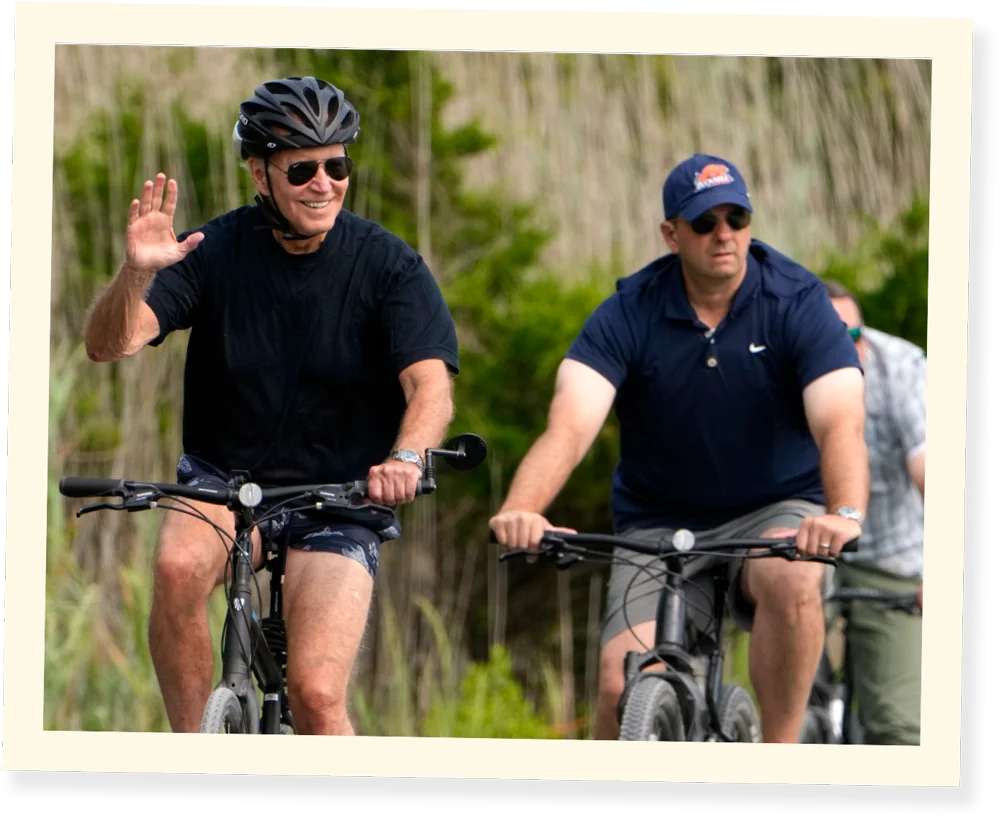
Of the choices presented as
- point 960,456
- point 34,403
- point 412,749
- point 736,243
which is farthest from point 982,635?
point 34,403

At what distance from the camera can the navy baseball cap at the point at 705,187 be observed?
5742 mm

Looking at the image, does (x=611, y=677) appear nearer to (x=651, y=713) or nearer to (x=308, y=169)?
(x=651, y=713)

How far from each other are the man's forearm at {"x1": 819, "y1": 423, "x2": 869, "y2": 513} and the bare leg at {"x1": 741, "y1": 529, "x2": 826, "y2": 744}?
0.89 ft

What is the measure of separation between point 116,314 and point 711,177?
194cm

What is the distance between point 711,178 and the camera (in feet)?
18.9

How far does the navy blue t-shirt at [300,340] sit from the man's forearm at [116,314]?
0.48 ft

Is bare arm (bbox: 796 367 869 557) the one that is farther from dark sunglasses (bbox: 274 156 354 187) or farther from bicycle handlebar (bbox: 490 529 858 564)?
dark sunglasses (bbox: 274 156 354 187)

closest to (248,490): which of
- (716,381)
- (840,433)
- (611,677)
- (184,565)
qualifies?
(184,565)

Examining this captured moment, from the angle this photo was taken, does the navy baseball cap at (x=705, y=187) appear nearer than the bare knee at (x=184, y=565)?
No

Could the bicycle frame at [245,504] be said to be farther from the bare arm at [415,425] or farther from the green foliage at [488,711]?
the green foliage at [488,711]

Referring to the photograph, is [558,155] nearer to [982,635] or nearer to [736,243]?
[736,243]

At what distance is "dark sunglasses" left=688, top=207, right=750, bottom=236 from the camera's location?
5785mm

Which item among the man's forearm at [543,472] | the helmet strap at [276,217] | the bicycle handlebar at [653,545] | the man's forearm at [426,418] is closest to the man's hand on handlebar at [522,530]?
the bicycle handlebar at [653,545]

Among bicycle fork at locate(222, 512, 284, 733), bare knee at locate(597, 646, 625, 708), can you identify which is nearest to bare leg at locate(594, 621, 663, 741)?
bare knee at locate(597, 646, 625, 708)
